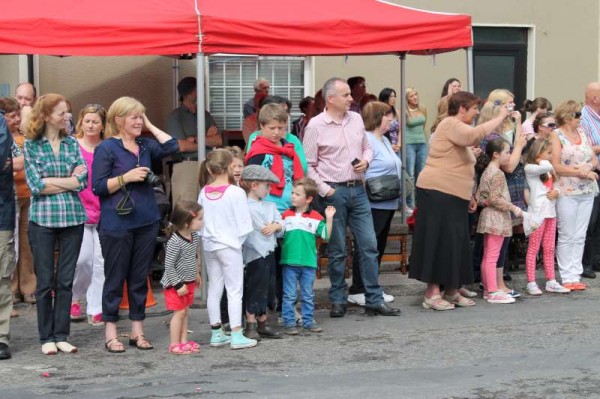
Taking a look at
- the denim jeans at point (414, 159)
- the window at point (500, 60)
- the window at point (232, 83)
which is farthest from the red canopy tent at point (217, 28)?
the window at point (500, 60)

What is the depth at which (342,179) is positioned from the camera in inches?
363

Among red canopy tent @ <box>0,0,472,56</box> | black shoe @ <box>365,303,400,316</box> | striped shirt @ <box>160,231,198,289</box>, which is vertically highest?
red canopy tent @ <box>0,0,472,56</box>

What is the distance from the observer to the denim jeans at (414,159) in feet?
44.3

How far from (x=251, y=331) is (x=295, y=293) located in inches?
19.1

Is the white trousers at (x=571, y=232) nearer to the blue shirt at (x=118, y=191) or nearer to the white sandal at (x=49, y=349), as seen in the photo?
the blue shirt at (x=118, y=191)

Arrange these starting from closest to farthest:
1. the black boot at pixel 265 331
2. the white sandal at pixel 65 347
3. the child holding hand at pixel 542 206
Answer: the white sandal at pixel 65 347 → the black boot at pixel 265 331 → the child holding hand at pixel 542 206

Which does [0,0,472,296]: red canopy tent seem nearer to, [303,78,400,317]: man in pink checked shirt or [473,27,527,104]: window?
[303,78,400,317]: man in pink checked shirt

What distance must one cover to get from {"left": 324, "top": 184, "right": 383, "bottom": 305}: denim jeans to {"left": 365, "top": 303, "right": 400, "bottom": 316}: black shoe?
0.12ft

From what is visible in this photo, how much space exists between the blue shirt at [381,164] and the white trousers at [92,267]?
237cm

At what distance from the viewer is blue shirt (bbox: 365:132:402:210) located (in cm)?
970

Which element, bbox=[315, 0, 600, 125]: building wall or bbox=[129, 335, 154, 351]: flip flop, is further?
bbox=[315, 0, 600, 125]: building wall

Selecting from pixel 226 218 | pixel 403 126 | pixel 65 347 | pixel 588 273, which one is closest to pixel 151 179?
pixel 226 218

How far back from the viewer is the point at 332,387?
7035 millimetres

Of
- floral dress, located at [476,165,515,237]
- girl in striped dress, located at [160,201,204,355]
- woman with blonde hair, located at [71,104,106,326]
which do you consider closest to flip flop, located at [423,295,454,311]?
floral dress, located at [476,165,515,237]
